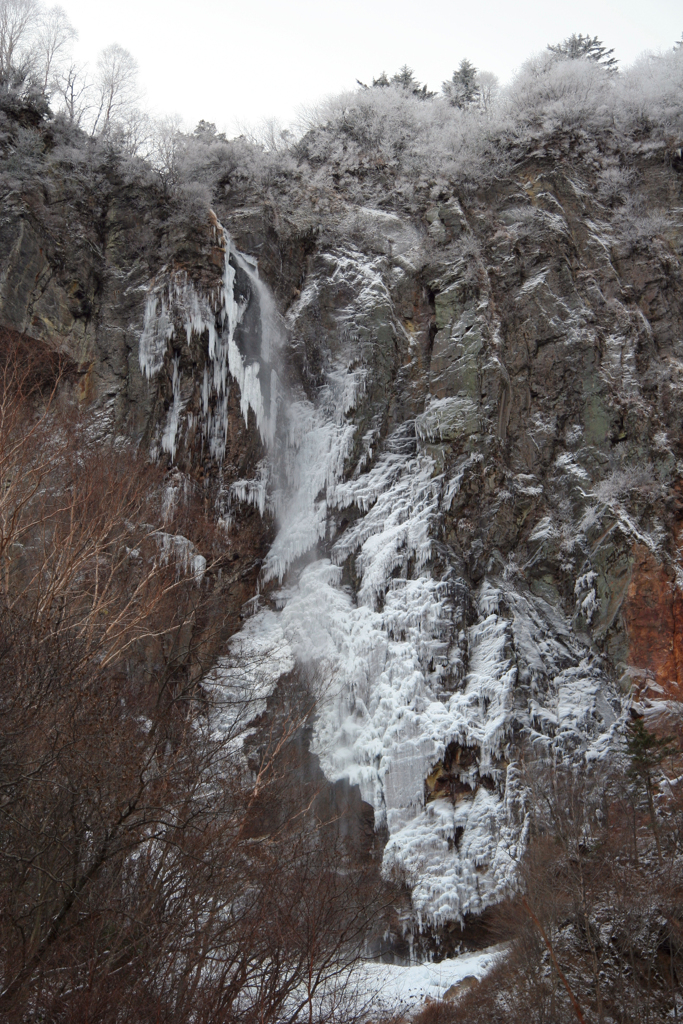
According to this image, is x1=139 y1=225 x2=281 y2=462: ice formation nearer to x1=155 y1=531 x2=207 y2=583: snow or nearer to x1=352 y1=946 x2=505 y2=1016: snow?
x1=155 y1=531 x2=207 y2=583: snow

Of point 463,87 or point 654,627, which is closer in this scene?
point 654,627

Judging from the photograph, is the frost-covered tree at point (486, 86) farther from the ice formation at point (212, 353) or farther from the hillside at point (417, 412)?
the ice formation at point (212, 353)

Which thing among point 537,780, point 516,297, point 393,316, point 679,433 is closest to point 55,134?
point 393,316

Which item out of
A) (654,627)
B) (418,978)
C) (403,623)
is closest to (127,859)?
(418,978)

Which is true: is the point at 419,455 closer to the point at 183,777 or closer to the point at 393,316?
the point at 393,316

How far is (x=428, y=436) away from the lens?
52.9ft

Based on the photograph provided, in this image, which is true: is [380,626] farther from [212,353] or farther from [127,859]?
[212,353]

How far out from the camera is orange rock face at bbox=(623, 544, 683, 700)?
12.8 m

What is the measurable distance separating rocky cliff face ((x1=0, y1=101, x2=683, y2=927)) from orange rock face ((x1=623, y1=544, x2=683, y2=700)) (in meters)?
0.04

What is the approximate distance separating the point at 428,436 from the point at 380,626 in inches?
186

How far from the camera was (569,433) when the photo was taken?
1619 cm

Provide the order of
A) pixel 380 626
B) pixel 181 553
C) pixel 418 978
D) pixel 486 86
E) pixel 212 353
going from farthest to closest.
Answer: pixel 486 86
pixel 212 353
pixel 181 553
pixel 380 626
pixel 418 978

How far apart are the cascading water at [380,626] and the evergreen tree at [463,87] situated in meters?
11.9

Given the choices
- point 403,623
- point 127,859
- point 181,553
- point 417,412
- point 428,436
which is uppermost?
point 417,412
